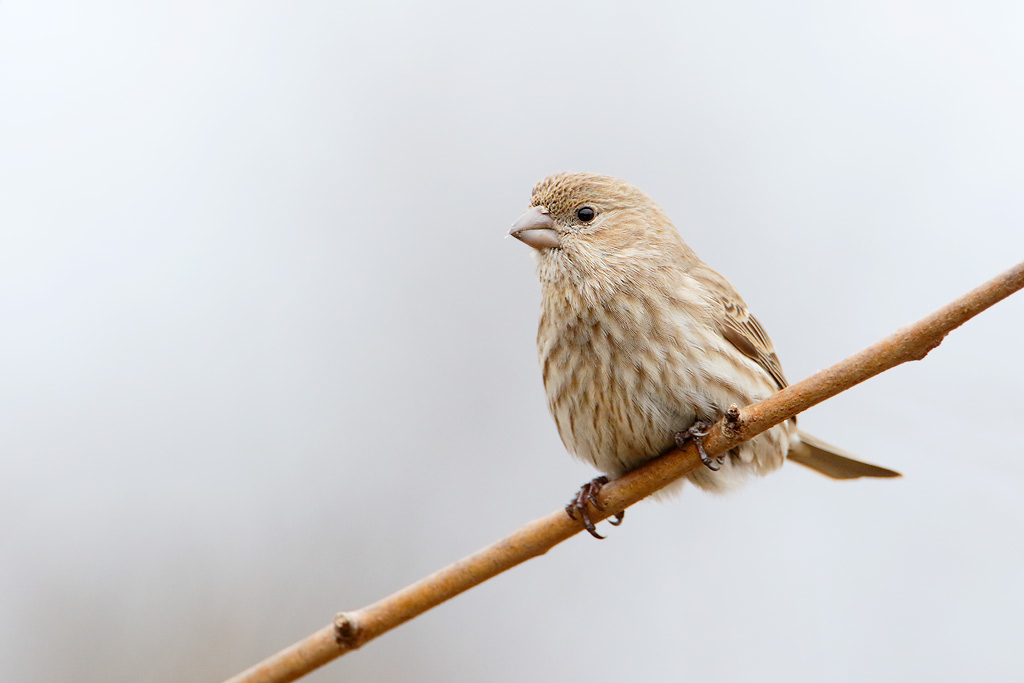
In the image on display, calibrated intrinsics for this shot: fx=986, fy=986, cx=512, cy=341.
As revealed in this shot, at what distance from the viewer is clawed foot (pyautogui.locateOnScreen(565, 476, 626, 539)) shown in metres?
3.61

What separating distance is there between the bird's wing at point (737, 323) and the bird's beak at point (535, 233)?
2.25 ft

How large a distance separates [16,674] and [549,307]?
15.4ft

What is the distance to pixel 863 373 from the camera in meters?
2.88

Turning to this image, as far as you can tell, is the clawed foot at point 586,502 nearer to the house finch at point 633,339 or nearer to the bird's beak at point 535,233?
the house finch at point 633,339

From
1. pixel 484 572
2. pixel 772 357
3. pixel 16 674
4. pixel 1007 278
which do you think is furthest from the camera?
pixel 16 674

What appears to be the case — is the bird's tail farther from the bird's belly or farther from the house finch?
the bird's belly

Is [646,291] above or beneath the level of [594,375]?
above

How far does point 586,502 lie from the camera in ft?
12.6

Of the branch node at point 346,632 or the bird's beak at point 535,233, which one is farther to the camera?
the bird's beak at point 535,233

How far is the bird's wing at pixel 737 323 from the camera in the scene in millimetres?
4516

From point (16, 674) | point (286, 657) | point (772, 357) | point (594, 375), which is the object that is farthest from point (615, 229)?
point (16, 674)

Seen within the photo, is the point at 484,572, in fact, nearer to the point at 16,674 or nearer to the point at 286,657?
the point at 286,657

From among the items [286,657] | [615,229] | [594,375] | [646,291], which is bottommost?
[286,657]

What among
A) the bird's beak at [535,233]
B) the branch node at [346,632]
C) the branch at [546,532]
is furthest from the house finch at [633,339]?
the branch node at [346,632]
